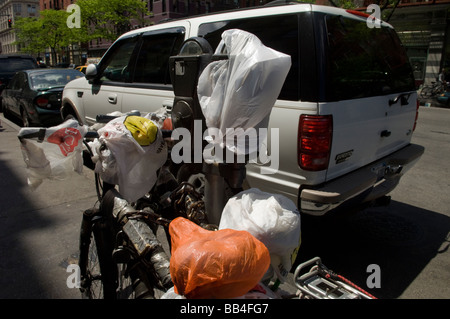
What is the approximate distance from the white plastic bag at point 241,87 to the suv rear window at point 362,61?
1.01 metres

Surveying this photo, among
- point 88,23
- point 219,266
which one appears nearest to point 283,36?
point 219,266

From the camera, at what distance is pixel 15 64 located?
13031 mm

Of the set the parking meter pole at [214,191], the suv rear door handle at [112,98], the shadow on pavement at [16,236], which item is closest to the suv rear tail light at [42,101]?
the shadow on pavement at [16,236]

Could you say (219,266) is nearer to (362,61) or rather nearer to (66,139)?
(66,139)

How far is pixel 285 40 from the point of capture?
2.82 m

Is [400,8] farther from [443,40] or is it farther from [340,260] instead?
[340,260]

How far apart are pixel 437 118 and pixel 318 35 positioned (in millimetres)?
11438

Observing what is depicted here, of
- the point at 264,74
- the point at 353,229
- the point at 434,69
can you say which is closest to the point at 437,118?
the point at 434,69

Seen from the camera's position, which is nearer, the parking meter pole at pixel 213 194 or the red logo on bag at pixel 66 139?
the red logo on bag at pixel 66 139

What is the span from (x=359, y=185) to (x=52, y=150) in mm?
2274

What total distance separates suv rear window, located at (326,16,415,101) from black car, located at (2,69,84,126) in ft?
23.2

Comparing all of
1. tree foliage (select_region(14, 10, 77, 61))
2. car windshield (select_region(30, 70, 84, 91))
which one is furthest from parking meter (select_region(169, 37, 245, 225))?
tree foliage (select_region(14, 10, 77, 61))

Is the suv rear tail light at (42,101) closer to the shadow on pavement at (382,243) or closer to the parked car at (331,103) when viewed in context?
the parked car at (331,103)

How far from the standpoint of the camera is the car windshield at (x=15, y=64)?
507 inches
